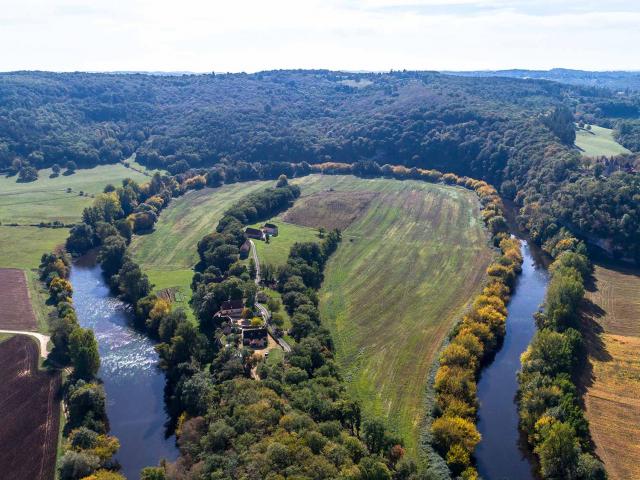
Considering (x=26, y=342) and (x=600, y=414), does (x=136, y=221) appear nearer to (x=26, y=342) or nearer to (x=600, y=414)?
(x=26, y=342)

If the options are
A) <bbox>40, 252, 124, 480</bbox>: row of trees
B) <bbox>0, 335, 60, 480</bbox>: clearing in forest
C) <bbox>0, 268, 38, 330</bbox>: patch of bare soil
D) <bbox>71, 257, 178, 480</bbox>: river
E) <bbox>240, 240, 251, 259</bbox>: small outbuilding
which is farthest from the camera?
<bbox>240, 240, 251, 259</bbox>: small outbuilding

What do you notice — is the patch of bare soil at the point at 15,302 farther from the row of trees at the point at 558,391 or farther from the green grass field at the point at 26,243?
the row of trees at the point at 558,391

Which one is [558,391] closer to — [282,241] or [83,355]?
[83,355]

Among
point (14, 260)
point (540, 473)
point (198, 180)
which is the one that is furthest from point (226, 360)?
point (198, 180)

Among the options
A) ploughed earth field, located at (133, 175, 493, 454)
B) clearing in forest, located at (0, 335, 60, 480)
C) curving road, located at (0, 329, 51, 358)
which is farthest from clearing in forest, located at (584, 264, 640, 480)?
curving road, located at (0, 329, 51, 358)

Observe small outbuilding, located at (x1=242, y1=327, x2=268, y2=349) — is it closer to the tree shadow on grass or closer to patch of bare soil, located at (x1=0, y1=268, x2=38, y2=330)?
patch of bare soil, located at (x1=0, y1=268, x2=38, y2=330)

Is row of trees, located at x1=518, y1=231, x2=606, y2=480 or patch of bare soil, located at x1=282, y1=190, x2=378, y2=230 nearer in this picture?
row of trees, located at x1=518, y1=231, x2=606, y2=480

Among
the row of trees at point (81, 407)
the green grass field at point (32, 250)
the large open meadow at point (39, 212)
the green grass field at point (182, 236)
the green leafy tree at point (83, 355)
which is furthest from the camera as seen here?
the large open meadow at point (39, 212)

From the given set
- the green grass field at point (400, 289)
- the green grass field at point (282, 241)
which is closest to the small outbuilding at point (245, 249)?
the green grass field at point (282, 241)

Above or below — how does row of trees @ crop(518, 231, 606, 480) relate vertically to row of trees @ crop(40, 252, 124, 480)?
above
